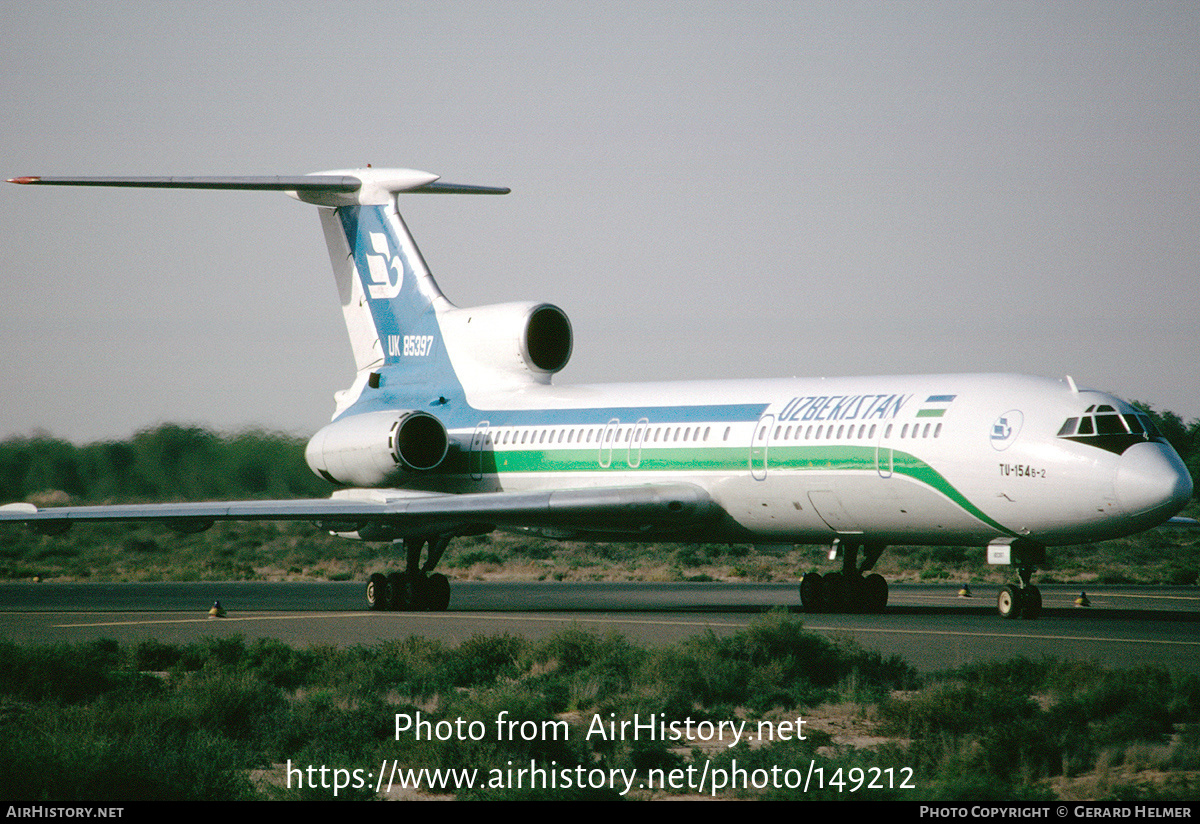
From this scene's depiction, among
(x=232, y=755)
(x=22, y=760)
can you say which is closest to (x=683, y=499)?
(x=232, y=755)

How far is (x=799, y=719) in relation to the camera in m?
12.1

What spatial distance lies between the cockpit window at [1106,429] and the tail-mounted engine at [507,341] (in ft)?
39.8

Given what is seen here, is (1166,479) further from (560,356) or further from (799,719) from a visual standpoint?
(560,356)

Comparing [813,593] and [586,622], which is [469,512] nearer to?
[586,622]

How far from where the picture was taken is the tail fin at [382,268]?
1200 inches

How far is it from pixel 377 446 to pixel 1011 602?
12.7 metres

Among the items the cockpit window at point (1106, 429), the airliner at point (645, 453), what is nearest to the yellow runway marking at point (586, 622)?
the airliner at point (645, 453)

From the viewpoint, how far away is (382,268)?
31031 millimetres

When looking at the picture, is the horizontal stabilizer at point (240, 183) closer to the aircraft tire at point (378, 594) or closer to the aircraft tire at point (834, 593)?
the aircraft tire at point (378, 594)

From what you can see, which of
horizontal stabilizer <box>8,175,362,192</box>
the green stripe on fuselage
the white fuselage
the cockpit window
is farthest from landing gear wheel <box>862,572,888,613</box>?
horizontal stabilizer <box>8,175,362,192</box>

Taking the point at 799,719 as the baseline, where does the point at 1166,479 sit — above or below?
above

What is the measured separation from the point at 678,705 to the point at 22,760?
222 inches

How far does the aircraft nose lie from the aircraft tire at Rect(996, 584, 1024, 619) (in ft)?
7.73
